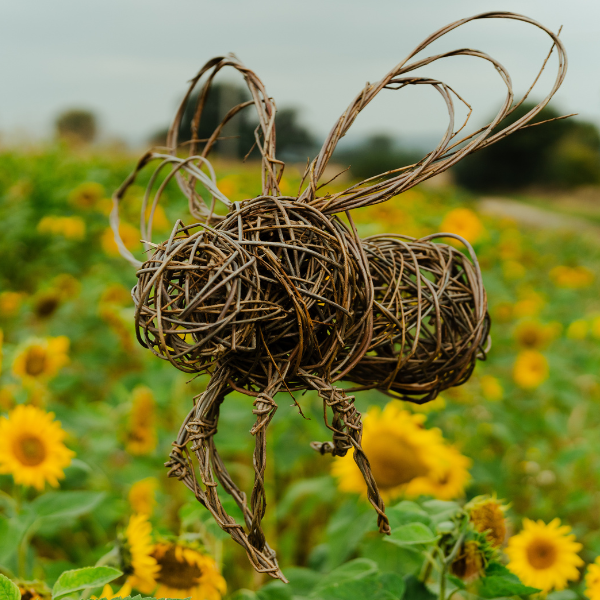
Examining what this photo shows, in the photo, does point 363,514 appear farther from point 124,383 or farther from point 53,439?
point 124,383

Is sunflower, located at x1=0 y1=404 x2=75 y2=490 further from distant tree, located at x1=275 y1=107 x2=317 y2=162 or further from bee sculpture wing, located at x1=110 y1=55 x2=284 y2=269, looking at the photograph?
distant tree, located at x1=275 y1=107 x2=317 y2=162

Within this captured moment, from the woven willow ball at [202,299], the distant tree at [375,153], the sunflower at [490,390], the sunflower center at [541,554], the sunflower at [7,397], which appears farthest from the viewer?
the distant tree at [375,153]

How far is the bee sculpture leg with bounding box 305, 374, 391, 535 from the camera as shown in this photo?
0.36 m

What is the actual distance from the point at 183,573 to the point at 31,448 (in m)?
0.33

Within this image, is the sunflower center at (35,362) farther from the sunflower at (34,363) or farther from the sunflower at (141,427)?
the sunflower at (141,427)

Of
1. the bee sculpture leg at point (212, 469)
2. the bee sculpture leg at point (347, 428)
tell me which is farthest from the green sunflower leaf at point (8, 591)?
the bee sculpture leg at point (347, 428)

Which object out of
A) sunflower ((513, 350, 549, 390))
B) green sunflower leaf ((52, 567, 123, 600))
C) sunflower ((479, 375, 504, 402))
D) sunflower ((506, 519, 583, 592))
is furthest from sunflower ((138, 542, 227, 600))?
sunflower ((513, 350, 549, 390))

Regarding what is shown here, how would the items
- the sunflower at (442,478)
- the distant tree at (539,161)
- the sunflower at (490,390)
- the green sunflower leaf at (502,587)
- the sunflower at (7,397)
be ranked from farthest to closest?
the distant tree at (539,161), the sunflower at (490,390), the sunflower at (7,397), the sunflower at (442,478), the green sunflower leaf at (502,587)

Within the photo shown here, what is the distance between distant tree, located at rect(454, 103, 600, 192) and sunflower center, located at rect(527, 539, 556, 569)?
37.3 feet

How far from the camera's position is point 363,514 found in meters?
0.77

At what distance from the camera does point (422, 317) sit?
1.39 ft

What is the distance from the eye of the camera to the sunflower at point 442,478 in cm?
77

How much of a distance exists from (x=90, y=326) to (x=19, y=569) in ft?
3.07

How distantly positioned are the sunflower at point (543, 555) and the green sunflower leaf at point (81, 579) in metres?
0.48
